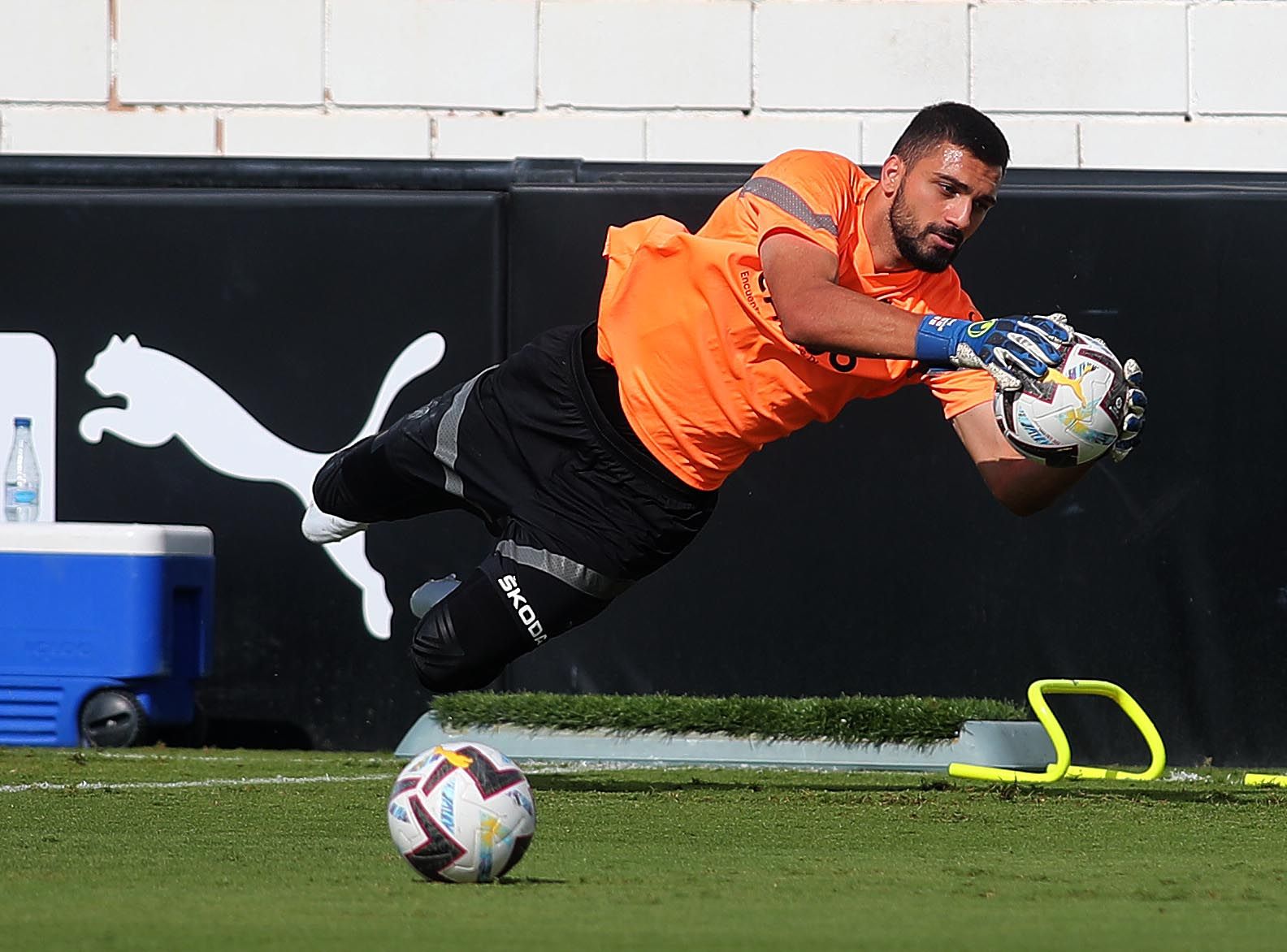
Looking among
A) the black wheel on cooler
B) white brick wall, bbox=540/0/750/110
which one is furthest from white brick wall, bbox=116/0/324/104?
the black wheel on cooler

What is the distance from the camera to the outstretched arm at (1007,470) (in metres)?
5.96

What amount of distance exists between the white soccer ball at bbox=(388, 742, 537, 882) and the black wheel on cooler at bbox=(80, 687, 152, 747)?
423 cm

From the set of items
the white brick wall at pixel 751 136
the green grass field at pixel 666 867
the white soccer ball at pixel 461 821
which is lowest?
the green grass field at pixel 666 867

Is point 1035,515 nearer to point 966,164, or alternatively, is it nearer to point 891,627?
point 891,627

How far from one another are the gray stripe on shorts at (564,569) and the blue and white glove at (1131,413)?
63.0 inches

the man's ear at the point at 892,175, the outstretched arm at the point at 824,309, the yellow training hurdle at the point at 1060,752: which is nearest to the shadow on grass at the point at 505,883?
the outstretched arm at the point at 824,309

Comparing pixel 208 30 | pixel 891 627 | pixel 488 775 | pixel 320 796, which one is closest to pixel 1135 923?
pixel 488 775

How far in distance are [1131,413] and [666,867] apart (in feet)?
5.79

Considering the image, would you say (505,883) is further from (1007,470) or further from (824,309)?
(1007,470)

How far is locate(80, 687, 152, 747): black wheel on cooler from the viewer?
832 cm

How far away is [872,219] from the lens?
19.7 feet

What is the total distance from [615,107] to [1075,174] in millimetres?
2434

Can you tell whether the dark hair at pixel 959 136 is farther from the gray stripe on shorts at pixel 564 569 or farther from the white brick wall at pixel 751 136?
the white brick wall at pixel 751 136

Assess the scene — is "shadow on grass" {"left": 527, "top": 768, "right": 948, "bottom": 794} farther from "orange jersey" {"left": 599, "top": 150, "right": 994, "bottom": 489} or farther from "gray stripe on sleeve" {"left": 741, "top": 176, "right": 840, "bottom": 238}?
"gray stripe on sleeve" {"left": 741, "top": 176, "right": 840, "bottom": 238}
